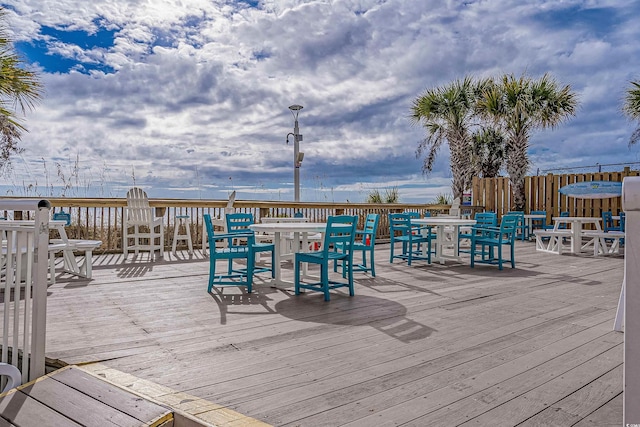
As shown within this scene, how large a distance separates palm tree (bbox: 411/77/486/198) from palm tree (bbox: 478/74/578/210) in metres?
0.66

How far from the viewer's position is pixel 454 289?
4652 mm

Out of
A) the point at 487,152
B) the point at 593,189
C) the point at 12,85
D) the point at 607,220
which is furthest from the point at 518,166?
the point at 12,85

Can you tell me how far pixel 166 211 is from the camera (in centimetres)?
829

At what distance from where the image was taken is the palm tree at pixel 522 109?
41.1 ft

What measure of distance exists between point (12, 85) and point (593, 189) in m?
13.6

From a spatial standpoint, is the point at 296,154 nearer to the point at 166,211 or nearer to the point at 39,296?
the point at 166,211

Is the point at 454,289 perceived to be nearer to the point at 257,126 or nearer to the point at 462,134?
the point at 257,126

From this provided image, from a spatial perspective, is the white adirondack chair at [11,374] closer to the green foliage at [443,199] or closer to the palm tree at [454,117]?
the palm tree at [454,117]

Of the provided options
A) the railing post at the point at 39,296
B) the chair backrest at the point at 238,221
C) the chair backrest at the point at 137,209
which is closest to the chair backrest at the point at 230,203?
the chair backrest at the point at 137,209

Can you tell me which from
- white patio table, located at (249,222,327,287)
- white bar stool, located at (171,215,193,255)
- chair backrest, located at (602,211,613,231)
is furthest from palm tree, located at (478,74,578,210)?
white patio table, located at (249,222,327,287)

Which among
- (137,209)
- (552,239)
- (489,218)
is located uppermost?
(137,209)

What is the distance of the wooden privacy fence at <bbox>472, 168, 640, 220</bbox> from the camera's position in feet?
38.7

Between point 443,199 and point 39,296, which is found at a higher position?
point 443,199

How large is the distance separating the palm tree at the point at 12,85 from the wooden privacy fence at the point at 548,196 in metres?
13.0
